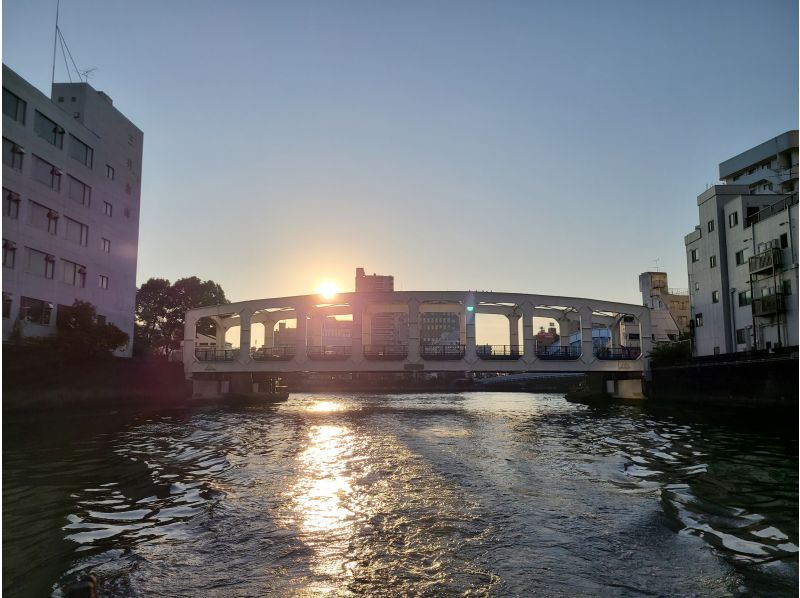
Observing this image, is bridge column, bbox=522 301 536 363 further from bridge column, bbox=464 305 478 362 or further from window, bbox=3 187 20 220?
window, bbox=3 187 20 220

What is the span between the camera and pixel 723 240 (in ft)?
169

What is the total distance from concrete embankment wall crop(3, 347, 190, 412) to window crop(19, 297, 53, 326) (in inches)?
135

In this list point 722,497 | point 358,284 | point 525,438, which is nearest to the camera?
point 722,497

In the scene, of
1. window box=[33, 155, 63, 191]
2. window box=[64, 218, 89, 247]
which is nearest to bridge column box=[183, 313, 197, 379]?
window box=[64, 218, 89, 247]

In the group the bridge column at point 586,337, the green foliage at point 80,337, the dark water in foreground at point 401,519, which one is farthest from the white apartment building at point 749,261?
the green foliage at point 80,337

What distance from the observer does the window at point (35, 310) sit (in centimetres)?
3741

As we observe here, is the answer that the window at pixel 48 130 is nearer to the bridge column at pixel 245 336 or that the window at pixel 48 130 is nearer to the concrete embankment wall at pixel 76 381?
the concrete embankment wall at pixel 76 381

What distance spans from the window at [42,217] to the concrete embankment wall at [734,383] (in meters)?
49.1

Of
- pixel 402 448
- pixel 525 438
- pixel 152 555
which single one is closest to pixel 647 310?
pixel 525 438

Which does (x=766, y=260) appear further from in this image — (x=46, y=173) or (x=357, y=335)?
(x=46, y=173)

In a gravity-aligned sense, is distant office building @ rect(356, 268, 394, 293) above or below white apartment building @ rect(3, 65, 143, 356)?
above

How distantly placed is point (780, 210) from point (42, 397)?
182 ft

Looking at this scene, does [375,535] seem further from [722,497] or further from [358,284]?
[358,284]

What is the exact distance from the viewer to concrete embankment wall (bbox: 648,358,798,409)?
3378 cm
